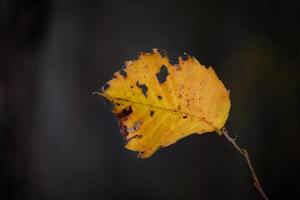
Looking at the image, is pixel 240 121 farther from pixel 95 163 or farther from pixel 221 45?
pixel 95 163

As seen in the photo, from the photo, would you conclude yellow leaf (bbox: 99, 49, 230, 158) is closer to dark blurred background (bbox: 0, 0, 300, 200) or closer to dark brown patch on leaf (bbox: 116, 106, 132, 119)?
dark brown patch on leaf (bbox: 116, 106, 132, 119)

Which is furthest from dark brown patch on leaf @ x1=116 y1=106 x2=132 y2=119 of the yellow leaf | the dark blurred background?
the dark blurred background

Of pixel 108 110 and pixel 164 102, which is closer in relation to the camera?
pixel 164 102

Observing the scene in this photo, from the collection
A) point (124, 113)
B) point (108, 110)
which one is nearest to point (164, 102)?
point (124, 113)

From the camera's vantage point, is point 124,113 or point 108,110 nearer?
point 124,113

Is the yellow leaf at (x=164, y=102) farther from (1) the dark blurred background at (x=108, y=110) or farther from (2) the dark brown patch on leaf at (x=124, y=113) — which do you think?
(1) the dark blurred background at (x=108, y=110)

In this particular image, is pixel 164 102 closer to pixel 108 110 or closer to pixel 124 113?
pixel 124 113

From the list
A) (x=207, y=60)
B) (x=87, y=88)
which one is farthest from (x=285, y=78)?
(x=87, y=88)
